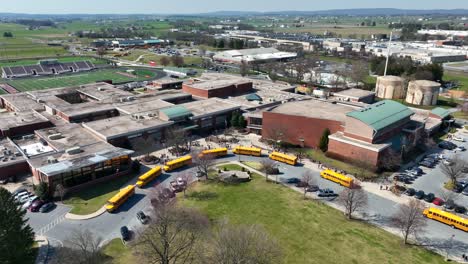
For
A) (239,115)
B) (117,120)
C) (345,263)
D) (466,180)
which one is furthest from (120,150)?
(466,180)

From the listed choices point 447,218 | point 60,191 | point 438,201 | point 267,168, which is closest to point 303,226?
point 267,168

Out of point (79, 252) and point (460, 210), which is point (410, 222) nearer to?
point (460, 210)

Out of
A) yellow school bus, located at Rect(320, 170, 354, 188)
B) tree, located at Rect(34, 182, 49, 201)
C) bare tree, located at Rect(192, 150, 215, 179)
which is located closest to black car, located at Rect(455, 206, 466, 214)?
yellow school bus, located at Rect(320, 170, 354, 188)

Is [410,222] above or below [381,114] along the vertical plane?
below

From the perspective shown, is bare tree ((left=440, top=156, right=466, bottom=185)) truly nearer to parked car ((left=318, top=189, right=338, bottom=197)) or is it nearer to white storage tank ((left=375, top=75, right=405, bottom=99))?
parked car ((left=318, top=189, right=338, bottom=197))

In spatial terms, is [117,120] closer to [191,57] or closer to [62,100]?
[62,100]

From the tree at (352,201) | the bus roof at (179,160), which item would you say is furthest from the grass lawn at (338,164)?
the bus roof at (179,160)
